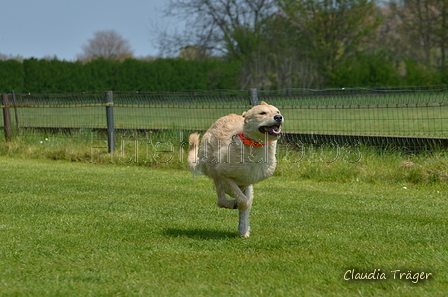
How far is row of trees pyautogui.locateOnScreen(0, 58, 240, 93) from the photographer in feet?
97.3

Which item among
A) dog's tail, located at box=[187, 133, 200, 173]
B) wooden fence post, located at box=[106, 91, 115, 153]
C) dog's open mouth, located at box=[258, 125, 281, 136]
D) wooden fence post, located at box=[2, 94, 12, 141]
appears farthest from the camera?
wooden fence post, located at box=[2, 94, 12, 141]

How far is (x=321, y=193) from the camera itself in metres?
8.05

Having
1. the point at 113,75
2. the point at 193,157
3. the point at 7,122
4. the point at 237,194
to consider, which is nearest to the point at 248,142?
the point at 237,194

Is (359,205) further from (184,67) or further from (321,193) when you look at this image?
(184,67)

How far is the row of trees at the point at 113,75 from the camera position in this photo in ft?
97.3

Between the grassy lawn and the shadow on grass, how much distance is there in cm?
1

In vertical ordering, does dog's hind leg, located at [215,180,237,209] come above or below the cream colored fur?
below

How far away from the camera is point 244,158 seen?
17.6 feet

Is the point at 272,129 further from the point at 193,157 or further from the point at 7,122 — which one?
the point at 7,122

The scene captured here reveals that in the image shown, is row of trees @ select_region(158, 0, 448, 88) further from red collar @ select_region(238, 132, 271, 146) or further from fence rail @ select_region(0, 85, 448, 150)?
red collar @ select_region(238, 132, 271, 146)

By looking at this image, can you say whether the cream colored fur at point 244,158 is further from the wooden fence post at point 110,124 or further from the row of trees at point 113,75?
the row of trees at point 113,75

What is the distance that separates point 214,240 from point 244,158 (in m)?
0.85

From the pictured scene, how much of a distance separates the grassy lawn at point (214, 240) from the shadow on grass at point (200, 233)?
1 centimetres

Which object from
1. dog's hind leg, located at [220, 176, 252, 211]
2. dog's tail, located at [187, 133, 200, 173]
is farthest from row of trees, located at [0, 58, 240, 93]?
dog's hind leg, located at [220, 176, 252, 211]
